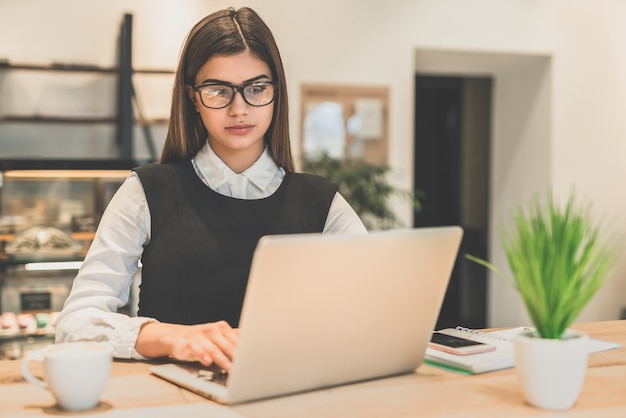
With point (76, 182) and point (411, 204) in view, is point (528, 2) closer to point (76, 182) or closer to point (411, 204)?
point (411, 204)

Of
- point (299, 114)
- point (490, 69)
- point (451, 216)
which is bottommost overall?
point (451, 216)

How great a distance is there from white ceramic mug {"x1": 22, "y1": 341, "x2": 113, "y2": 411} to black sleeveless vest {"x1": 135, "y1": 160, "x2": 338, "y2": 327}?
628 mm

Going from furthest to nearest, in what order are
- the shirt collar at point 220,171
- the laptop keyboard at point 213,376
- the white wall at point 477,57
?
1. the white wall at point 477,57
2. the shirt collar at point 220,171
3. the laptop keyboard at point 213,376

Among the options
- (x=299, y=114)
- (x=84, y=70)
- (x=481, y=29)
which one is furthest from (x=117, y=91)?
(x=481, y=29)

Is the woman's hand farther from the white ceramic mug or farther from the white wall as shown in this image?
the white wall

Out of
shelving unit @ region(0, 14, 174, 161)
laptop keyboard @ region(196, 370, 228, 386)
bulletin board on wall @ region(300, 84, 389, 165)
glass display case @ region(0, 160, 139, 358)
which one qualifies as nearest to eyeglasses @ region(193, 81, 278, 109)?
laptop keyboard @ region(196, 370, 228, 386)

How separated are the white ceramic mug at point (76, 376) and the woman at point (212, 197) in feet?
1.47

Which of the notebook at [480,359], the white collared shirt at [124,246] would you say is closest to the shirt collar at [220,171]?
the white collared shirt at [124,246]

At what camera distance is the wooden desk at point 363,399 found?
3.41 feet

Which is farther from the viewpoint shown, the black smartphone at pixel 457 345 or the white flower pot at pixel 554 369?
the black smartphone at pixel 457 345

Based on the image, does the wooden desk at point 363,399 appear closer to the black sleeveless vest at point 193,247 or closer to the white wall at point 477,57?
the black sleeveless vest at point 193,247

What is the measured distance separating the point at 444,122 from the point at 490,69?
2.13 feet

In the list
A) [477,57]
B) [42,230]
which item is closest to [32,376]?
[42,230]

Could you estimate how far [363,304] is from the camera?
1115mm
